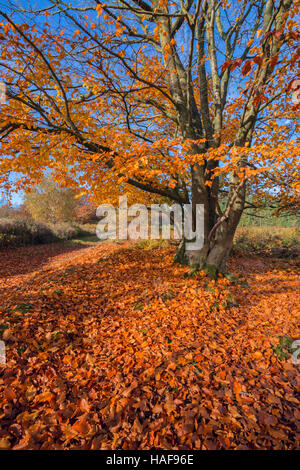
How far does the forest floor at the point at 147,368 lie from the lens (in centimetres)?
186

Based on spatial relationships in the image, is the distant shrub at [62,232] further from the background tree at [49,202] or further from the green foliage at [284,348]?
the green foliage at [284,348]

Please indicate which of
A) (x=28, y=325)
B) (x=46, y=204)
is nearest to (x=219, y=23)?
(x=28, y=325)

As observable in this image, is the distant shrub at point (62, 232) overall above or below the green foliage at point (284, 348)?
above

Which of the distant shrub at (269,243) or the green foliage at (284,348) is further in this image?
the distant shrub at (269,243)

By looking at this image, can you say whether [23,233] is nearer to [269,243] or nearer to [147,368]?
[147,368]

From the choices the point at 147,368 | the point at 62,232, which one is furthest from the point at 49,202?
the point at 147,368

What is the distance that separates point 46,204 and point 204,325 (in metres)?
21.5

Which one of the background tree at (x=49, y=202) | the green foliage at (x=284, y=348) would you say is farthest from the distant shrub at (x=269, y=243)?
the background tree at (x=49, y=202)

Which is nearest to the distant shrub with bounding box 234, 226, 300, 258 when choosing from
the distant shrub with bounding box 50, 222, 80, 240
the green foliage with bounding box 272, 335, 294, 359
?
the green foliage with bounding box 272, 335, 294, 359

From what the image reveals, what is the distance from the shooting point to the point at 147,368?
2623 mm

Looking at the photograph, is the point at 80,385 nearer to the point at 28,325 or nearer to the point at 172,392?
the point at 172,392

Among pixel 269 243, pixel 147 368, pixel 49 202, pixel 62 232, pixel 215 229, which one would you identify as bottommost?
pixel 147 368

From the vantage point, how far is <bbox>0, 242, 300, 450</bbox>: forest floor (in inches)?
73.2

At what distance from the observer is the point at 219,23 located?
589 cm
